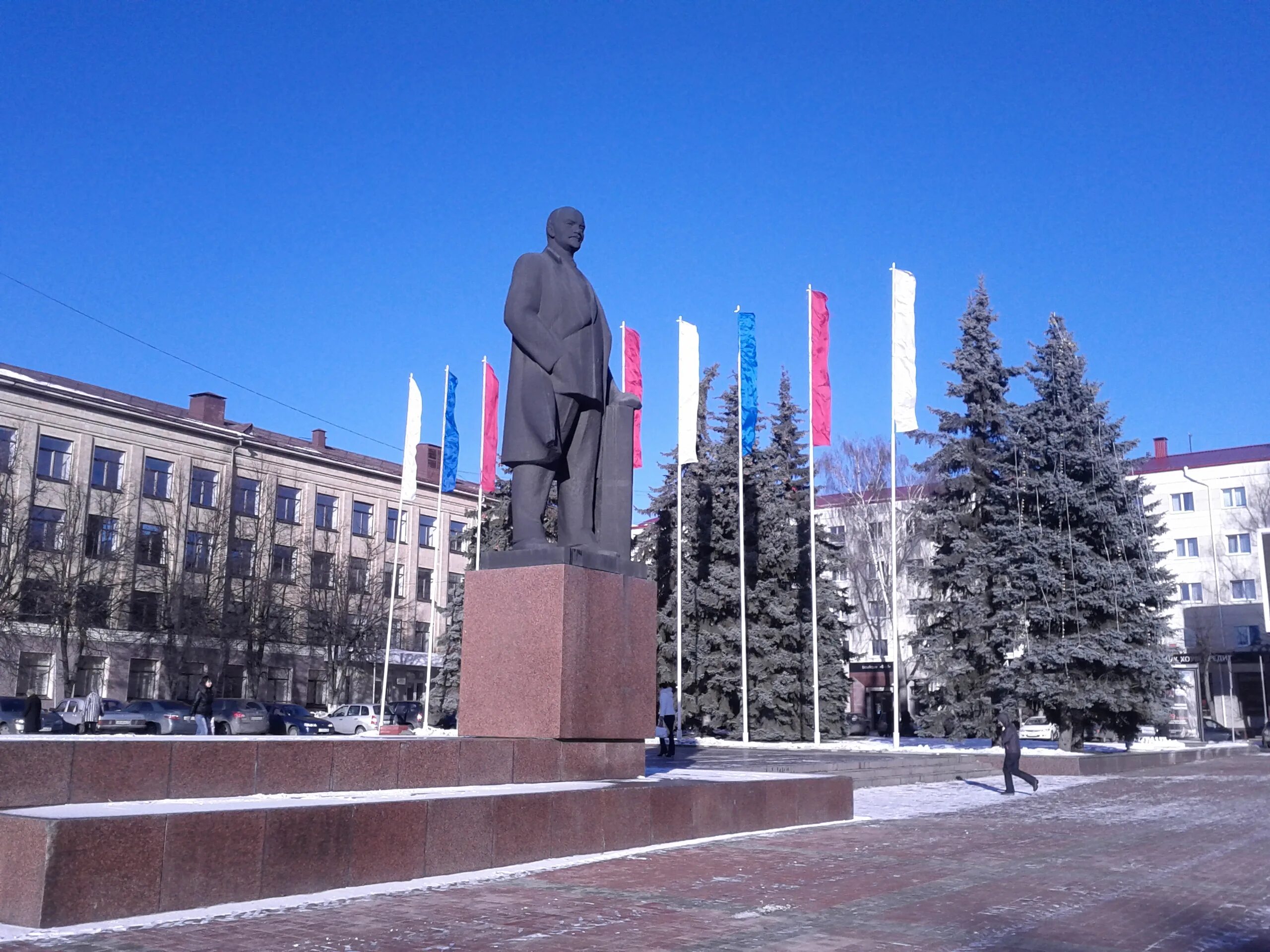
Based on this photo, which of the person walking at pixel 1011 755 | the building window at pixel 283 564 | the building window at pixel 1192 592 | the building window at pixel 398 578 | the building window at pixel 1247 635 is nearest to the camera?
the person walking at pixel 1011 755

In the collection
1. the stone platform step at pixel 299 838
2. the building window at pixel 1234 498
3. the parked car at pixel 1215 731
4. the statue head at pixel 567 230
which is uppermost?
the building window at pixel 1234 498

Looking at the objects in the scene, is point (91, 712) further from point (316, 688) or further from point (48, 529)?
point (316, 688)

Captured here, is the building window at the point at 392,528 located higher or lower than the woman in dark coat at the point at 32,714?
higher

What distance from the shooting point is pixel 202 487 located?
49.4 m

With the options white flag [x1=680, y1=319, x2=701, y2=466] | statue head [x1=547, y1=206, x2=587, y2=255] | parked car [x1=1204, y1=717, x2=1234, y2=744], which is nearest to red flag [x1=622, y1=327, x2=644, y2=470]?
white flag [x1=680, y1=319, x2=701, y2=466]

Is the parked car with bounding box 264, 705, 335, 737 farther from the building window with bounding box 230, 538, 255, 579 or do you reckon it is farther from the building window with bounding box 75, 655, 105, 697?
the building window with bounding box 230, 538, 255, 579

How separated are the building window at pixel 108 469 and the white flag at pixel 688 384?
26531mm

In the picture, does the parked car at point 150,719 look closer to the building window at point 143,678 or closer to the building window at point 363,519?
the building window at point 143,678

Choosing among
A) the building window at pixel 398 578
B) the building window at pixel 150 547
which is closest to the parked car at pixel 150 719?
the building window at pixel 150 547

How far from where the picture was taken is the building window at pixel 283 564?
48.3 metres

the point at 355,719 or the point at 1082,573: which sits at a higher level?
the point at 1082,573

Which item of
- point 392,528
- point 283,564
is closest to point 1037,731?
point 283,564

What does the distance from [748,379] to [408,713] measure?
20.2m

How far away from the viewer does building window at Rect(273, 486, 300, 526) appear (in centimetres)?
5347
